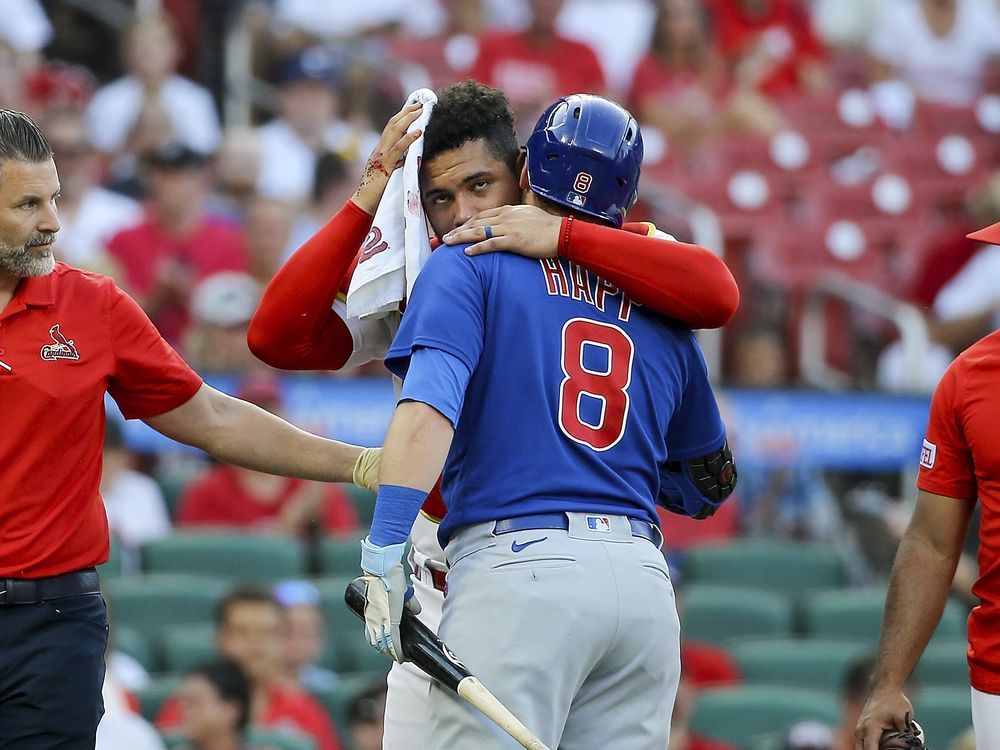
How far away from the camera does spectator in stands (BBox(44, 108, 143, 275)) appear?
29.0 feet

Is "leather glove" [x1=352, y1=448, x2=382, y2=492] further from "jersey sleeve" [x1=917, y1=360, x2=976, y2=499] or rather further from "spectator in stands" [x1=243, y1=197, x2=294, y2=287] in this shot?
"spectator in stands" [x1=243, y1=197, x2=294, y2=287]

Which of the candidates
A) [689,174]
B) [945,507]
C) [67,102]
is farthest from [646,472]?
[689,174]

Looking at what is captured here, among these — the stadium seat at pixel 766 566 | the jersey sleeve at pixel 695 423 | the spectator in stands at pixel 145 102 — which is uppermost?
the spectator in stands at pixel 145 102

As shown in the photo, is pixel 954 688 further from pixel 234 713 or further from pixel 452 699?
pixel 452 699

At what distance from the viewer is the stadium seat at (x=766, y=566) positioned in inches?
318

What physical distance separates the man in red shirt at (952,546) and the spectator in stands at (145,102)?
6.94m

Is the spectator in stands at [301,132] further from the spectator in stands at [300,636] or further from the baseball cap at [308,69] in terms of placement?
the spectator in stands at [300,636]

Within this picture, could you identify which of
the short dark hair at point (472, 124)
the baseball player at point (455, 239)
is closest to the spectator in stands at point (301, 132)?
the baseball player at point (455, 239)

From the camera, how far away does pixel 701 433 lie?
12.3 ft

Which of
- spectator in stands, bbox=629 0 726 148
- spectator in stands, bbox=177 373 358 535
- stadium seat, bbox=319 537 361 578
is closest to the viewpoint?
stadium seat, bbox=319 537 361 578

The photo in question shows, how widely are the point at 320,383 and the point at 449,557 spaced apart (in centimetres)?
476

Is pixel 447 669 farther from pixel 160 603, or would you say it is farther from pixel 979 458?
pixel 160 603

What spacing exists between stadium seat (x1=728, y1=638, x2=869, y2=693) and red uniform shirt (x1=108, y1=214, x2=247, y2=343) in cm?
356

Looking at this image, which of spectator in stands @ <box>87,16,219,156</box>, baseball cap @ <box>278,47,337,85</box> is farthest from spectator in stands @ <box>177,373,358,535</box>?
baseball cap @ <box>278,47,337,85</box>
